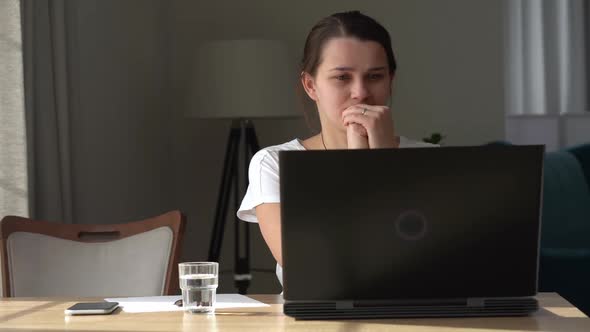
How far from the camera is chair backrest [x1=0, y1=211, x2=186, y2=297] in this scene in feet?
7.95

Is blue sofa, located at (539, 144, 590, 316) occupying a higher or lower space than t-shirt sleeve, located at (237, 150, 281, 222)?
lower

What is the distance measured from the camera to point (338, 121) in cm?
214

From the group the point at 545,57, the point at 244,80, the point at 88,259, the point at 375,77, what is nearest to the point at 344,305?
the point at 375,77

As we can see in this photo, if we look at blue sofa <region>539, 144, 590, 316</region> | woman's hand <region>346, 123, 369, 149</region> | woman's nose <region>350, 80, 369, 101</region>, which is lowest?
blue sofa <region>539, 144, 590, 316</region>

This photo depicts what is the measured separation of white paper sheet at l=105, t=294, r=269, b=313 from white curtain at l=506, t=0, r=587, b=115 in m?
3.36

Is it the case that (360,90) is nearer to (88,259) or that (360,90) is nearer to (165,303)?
(165,303)

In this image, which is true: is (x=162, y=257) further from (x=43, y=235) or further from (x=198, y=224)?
(x=198, y=224)

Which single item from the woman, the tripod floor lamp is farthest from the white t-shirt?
the tripod floor lamp

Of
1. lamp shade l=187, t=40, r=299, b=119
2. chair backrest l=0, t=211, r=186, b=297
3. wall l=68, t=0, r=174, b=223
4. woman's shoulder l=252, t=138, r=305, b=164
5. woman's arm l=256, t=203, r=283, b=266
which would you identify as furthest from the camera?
lamp shade l=187, t=40, r=299, b=119

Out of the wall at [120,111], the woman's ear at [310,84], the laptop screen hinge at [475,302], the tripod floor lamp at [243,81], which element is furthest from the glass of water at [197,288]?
the tripod floor lamp at [243,81]

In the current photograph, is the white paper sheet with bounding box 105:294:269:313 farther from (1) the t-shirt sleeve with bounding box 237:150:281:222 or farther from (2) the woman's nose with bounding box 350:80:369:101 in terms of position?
(2) the woman's nose with bounding box 350:80:369:101

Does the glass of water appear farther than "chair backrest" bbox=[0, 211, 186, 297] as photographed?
No

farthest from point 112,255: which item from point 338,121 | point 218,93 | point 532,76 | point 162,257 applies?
point 532,76

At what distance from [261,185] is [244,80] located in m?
1.95
